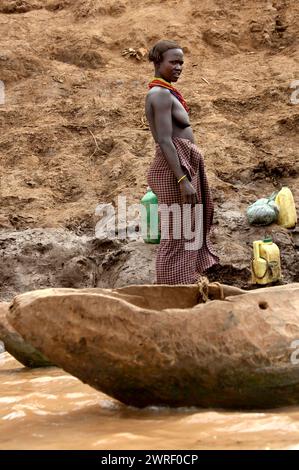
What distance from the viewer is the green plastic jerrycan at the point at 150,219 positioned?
5.62 m

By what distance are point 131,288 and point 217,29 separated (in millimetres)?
6230

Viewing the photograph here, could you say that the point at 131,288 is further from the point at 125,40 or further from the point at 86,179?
the point at 125,40

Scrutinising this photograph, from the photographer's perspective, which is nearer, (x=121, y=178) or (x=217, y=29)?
(x=121, y=178)

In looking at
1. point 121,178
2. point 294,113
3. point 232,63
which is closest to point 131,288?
point 121,178

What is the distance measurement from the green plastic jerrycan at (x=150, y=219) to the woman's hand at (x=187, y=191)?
89 cm

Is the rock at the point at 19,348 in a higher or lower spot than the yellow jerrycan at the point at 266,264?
lower

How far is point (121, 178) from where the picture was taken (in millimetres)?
7066

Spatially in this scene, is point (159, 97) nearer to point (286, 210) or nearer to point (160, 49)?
point (160, 49)

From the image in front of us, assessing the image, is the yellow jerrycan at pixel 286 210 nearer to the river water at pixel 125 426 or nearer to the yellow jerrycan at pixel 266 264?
the yellow jerrycan at pixel 266 264

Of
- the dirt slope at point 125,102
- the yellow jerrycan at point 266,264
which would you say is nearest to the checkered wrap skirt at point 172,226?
the yellow jerrycan at point 266,264

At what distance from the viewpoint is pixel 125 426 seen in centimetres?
263

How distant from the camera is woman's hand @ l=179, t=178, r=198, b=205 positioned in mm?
4645

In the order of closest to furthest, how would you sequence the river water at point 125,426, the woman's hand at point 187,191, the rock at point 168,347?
the river water at point 125,426 < the rock at point 168,347 < the woman's hand at point 187,191

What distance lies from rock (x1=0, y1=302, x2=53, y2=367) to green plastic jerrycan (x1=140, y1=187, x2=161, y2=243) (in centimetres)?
174
